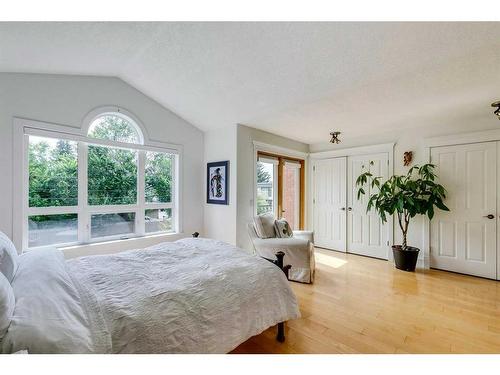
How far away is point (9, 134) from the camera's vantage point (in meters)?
2.39

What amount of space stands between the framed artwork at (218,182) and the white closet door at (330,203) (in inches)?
86.1

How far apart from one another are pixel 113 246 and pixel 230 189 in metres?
1.78

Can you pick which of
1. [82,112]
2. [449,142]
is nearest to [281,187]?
[449,142]

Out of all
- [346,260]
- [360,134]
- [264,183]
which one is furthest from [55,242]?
[360,134]

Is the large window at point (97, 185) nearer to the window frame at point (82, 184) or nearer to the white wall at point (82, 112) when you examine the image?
the window frame at point (82, 184)

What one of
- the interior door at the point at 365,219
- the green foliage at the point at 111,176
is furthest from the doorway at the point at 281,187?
the green foliage at the point at 111,176

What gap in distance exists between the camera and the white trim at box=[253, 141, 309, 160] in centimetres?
397

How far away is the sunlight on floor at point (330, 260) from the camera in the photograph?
3.84 meters

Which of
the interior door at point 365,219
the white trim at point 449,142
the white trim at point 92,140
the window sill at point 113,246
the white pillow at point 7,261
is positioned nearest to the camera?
A: the white pillow at point 7,261

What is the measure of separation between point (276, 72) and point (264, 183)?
2193 mm

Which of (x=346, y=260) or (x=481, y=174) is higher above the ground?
(x=481, y=174)
